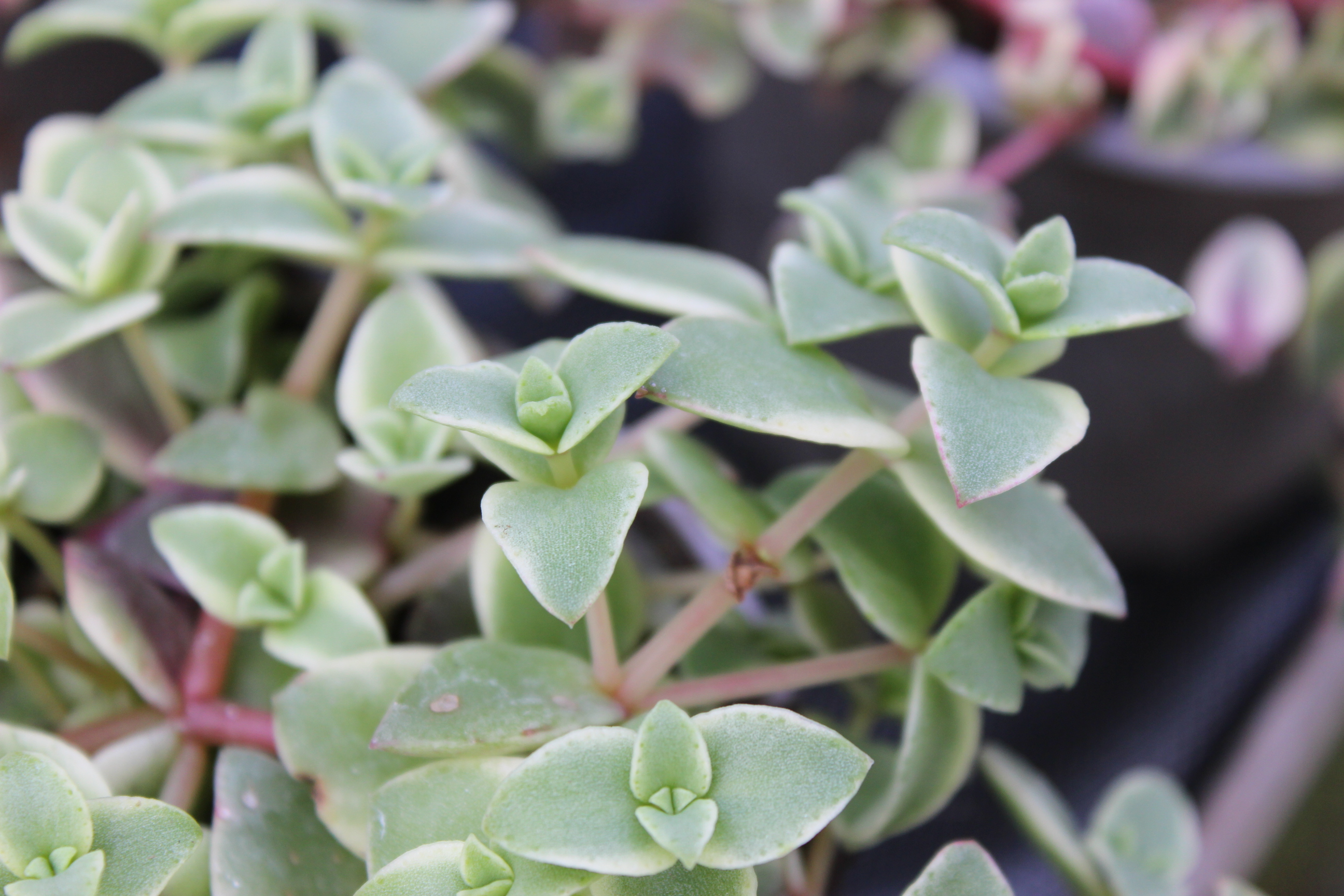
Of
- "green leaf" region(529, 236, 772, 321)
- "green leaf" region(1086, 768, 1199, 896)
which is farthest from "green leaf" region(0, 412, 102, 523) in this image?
"green leaf" region(1086, 768, 1199, 896)

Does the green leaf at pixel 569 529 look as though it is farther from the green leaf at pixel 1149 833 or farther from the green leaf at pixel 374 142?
the green leaf at pixel 1149 833

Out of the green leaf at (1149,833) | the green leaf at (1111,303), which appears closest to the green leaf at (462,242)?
the green leaf at (1111,303)

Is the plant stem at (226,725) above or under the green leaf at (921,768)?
under

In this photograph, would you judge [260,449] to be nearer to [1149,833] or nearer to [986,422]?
[986,422]

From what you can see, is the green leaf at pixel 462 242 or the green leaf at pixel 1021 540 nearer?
the green leaf at pixel 1021 540

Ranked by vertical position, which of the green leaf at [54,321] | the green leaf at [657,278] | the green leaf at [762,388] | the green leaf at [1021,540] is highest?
the green leaf at [762,388]

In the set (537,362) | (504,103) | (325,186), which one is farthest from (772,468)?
(537,362)
